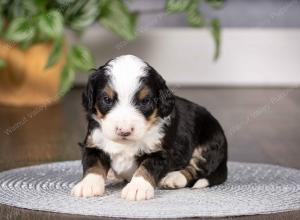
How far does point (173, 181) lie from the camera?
237cm

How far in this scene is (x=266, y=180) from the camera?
2586 millimetres

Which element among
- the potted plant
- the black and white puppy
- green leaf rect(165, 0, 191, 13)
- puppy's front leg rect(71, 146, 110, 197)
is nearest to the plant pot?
the potted plant

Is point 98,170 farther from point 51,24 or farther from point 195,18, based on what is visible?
point 195,18

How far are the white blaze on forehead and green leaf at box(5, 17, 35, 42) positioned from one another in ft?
7.15

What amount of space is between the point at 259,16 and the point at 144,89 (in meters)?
3.36

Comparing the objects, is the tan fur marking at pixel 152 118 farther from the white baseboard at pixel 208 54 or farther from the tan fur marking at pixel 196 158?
the white baseboard at pixel 208 54

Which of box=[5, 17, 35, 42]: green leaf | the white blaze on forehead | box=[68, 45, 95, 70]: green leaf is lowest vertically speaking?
box=[68, 45, 95, 70]: green leaf

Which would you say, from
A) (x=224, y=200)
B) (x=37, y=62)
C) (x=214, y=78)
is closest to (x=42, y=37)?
(x=37, y=62)

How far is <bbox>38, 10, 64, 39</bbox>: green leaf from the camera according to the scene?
14.1 ft

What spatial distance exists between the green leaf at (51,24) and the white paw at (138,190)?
87.4 inches

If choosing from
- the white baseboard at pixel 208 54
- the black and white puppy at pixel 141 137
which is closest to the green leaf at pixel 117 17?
the white baseboard at pixel 208 54

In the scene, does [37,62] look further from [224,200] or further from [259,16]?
[224,200]

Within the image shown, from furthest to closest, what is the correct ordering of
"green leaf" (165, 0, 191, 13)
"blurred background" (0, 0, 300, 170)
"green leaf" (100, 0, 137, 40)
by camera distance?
"green leaf" (165, 0, 191, 13)
"green leaf" (100, 0, 137, 40)
"blurred background" (0, 0, 300, 170)

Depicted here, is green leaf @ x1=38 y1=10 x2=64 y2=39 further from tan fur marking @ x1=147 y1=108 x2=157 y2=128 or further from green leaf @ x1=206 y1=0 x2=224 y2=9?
tan fur marking @ x1=147 y1=108 x2=157 y2=128
